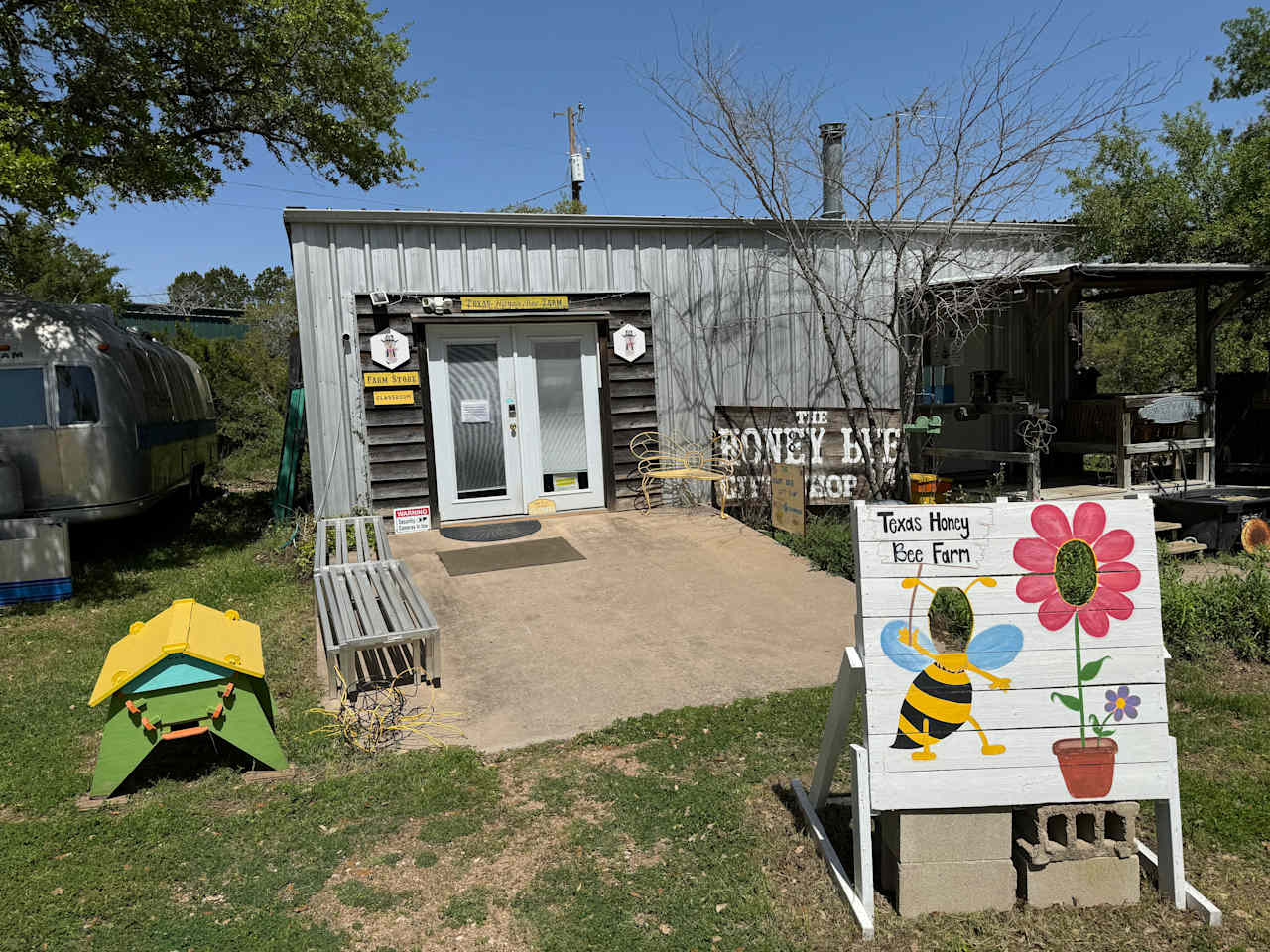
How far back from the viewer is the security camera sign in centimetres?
878

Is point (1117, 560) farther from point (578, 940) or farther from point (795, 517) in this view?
point (795, 517)

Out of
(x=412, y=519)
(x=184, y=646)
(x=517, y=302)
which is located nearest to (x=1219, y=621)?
(x=184, y=646)

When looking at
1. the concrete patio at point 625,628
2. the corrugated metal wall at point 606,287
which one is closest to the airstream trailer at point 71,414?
→ the corrugated metal wall at point 606,287

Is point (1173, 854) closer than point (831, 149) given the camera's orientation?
Yes

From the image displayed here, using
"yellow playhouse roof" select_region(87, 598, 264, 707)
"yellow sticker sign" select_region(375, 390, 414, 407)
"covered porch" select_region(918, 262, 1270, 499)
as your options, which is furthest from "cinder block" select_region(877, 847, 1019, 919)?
"yellow sticker sign" select_region(375, 390, 414, 407)

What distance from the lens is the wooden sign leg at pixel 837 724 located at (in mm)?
2996

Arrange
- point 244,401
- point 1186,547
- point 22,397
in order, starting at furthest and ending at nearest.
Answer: point 244,401
point 22,397
point 1186,547

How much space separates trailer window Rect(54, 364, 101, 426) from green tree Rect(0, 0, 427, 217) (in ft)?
4.80

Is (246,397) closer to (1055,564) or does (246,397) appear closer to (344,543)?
(344,543)

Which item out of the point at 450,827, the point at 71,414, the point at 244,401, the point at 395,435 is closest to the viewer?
the point at 450,827

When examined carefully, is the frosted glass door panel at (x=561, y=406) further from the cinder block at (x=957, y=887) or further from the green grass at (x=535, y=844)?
the cinder block at (x=957, y=887)

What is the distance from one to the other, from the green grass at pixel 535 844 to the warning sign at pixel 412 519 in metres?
4.10

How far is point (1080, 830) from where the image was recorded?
9.62 feet

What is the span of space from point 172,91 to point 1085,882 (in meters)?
10.6
